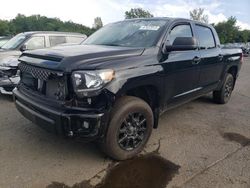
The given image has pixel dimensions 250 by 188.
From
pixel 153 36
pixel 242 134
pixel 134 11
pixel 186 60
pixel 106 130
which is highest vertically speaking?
pixel 134 11

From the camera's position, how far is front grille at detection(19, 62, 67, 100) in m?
3.05

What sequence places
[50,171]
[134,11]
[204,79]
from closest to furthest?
[50,171]
[204,79]
[134,11]

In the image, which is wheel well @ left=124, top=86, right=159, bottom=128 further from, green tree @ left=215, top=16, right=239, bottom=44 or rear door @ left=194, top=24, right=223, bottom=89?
green tree @ left=215, top=16, right=239, bottom=44

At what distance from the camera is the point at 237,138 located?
4.34 meters

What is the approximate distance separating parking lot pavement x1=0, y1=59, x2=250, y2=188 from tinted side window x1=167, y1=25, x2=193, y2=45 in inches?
59.2

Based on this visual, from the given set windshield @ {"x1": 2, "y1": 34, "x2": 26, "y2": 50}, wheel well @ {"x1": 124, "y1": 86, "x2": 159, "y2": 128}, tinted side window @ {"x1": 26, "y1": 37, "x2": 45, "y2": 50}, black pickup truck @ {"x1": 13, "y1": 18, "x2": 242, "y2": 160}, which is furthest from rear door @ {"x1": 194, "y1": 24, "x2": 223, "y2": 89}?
windshield @ {"x1": 2, "y1": 34, "x2": 26, "y2": 50}

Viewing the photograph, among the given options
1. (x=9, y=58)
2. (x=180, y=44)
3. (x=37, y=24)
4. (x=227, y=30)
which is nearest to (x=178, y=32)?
(x=180, y=44)

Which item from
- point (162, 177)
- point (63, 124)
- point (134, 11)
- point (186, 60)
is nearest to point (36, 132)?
point (63, 124)

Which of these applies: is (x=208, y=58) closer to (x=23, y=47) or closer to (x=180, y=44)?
(x=180, y=44)

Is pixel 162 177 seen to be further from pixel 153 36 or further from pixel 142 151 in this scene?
pixel 153 36

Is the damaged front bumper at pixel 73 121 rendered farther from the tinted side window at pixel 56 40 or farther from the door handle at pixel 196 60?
the tinted side window at pixel 56 40

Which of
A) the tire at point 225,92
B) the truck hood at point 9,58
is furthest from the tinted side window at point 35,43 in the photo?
the tire at point 225,92

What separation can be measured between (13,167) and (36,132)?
3.34ft

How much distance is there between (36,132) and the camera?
421 cm
